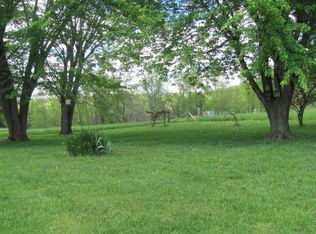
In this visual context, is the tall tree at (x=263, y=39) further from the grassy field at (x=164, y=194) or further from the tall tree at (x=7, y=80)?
the tall tree at (x=7, y=80)

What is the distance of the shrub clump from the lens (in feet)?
37.6

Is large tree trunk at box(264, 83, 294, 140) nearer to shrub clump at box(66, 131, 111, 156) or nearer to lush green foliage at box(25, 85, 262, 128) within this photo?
shrub clump at box(66, 131, 111, 156)

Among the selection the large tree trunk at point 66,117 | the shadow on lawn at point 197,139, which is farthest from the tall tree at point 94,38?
the shadow on lawn at point 197,139

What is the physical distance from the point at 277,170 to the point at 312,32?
682cm

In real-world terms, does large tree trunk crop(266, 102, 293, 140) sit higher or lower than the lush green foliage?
lower

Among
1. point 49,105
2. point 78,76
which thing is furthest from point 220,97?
point 78,76

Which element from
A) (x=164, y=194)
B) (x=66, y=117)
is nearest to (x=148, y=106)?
(x=66, y=117)

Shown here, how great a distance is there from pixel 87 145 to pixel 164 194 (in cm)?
542

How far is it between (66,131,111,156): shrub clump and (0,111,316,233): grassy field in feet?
2.98

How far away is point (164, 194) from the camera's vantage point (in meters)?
6.41

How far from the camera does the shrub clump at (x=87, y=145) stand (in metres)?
11.5

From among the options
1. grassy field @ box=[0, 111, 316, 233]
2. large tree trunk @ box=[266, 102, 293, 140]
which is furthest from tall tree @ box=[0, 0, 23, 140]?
large tree trunk @ box=[266, 102, 293, 140]

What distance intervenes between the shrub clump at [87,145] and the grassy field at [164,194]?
2.98 feet

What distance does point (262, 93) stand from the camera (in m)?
15.0
